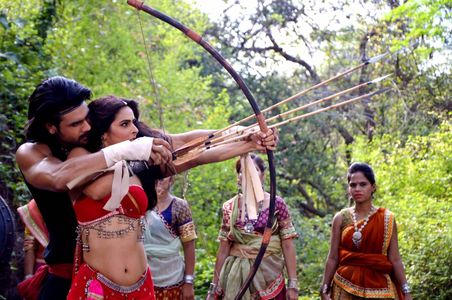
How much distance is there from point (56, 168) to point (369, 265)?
3453 millimetres

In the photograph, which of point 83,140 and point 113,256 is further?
point 83,140

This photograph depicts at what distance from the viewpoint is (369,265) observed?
6.71m

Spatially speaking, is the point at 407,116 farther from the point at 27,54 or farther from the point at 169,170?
the point at 169,170

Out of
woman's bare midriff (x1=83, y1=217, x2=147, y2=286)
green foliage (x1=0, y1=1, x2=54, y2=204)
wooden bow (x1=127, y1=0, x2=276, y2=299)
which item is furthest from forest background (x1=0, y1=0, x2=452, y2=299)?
woman's bare midriff (x1=83, y1=217, x2=147, y2=286)

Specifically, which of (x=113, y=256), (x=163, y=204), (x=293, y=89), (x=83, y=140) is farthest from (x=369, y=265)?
(x=293, y=89)

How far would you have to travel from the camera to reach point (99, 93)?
13953mm

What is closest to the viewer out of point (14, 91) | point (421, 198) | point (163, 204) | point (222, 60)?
point (222, 60)

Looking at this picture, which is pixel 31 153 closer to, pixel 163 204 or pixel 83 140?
pixel 83 140

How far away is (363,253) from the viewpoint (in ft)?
22.2

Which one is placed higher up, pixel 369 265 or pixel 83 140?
pixel 83 140

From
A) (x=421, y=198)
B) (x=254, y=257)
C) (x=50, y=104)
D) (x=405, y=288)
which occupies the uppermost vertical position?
(x=50, y=104)

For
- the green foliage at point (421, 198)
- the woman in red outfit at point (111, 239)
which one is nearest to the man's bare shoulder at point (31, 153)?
the woman in red outfit at point (111, 239)

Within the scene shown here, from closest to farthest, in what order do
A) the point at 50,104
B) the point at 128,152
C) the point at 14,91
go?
the point at 128,152 → the point at 50,104 → the point at 14,91

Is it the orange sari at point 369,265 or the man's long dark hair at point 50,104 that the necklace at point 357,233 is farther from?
the man's long dark hair at point 50,104
